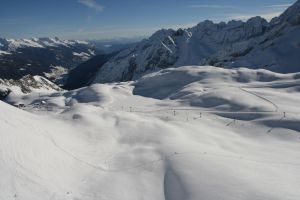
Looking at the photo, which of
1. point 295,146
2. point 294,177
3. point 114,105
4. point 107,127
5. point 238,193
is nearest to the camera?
point 238,193

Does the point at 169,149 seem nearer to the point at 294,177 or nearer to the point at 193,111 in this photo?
the point at 294,177

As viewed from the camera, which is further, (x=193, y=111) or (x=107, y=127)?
(x=193, y=111)

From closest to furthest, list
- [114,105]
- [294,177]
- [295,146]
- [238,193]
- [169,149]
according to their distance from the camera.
Result: [238,193] → [294,177] → [169,149] → [295,146] → [114,105]

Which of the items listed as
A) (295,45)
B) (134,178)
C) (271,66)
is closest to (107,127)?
(134,178)

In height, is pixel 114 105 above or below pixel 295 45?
below

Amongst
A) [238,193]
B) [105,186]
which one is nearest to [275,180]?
[238,193]

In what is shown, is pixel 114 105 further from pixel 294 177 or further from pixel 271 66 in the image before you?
pixel 271 66
